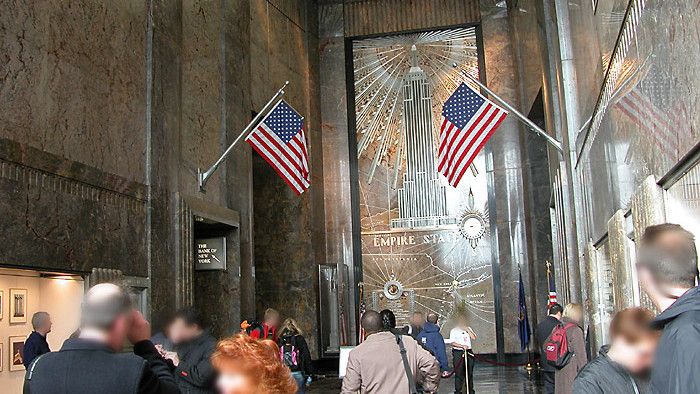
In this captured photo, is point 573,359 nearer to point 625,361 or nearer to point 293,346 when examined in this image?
point 293,346

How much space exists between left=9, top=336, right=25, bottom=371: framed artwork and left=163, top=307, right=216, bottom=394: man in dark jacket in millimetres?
4503

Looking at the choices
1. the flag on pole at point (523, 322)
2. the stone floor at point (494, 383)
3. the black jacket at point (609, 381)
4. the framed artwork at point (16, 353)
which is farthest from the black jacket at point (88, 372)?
the flag on pole at point (523, 322)

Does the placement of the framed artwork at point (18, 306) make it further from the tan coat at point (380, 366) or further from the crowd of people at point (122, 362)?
the crowd of people at point (122, 362)

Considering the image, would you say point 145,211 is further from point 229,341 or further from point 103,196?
point 229,341

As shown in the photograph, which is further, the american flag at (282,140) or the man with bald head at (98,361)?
the american flag at (282,140)

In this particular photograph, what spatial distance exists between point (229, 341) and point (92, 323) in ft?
1.85

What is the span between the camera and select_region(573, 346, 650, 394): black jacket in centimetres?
301

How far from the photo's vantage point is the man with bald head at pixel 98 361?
2.71m

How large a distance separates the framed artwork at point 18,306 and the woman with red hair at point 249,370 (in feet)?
22.9

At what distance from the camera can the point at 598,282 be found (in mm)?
9516

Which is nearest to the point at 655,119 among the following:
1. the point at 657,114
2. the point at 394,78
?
the point at 657,114

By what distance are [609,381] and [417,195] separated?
16.7 meters

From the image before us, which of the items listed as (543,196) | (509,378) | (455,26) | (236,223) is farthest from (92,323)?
(455,26)

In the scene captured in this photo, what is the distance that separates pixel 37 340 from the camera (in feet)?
24.9
